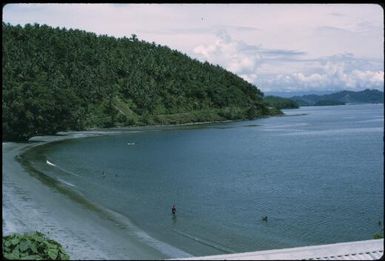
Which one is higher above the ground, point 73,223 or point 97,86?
point 97,86

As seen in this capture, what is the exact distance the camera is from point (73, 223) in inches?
1544

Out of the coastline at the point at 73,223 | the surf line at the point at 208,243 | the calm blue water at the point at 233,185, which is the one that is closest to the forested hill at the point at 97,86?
the calm blue water at the point at 233,185

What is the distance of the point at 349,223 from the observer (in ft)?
138

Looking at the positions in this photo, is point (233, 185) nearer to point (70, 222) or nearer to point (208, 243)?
point (208, 243)

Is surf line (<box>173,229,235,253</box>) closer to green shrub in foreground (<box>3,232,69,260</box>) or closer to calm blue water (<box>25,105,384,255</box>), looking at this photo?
calm blue water (<box>25,105,384,255</box>)

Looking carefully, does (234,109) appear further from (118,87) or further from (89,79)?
(89,79)

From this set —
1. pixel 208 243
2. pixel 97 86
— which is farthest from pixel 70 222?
pixel 97 86

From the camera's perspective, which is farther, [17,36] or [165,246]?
[17,36]

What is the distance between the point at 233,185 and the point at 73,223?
25773 millimetres

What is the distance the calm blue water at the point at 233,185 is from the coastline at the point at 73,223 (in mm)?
1736

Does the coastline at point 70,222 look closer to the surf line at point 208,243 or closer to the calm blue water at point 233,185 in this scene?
the calm blue water at point 233,185

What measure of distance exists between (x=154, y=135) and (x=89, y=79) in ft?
107

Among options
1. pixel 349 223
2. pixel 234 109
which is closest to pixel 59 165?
pixel 349 223

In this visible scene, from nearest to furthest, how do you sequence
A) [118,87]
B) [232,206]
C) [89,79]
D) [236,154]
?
[232,206]
[236,154]
[89,79]
[118,87]
